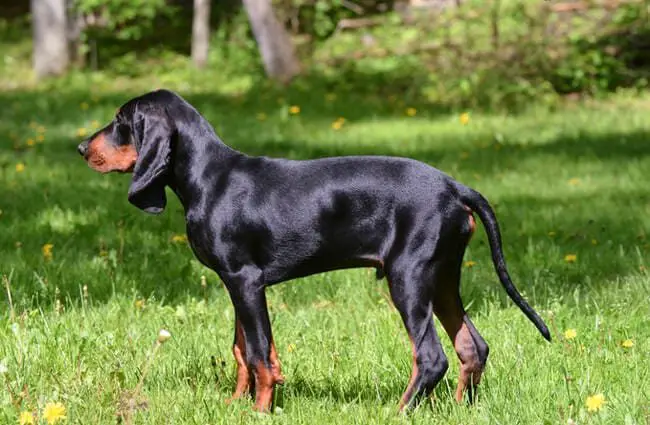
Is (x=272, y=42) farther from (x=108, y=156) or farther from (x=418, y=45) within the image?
(x=108, y=156)

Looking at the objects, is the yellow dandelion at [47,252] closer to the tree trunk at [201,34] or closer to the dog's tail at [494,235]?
the dog's tail at [494,235]

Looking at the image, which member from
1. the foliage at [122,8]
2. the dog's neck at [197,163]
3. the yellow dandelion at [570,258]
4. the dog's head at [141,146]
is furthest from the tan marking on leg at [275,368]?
the foliage at [122,8]

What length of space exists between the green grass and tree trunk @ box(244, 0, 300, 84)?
4.58 meters

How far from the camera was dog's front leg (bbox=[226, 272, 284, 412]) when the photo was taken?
3730 mm

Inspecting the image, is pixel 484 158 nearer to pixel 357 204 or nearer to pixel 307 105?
pixel 307 105

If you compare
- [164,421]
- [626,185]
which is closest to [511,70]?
[626,185]

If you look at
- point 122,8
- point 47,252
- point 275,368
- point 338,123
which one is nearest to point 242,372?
point 275,368

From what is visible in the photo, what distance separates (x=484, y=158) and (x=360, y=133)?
68.6 inches

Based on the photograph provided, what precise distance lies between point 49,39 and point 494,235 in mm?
13818

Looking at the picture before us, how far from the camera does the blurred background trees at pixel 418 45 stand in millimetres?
12773

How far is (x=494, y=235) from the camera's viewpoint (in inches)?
152

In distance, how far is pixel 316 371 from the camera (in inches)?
169

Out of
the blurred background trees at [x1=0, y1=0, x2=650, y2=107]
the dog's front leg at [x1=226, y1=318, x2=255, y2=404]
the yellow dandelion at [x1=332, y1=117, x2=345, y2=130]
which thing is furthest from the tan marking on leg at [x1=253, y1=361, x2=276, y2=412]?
the blurred background trees at [x1=0, y1=0, x2=650, y2=107]

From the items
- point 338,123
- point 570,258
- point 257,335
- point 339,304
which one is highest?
point 257,335
